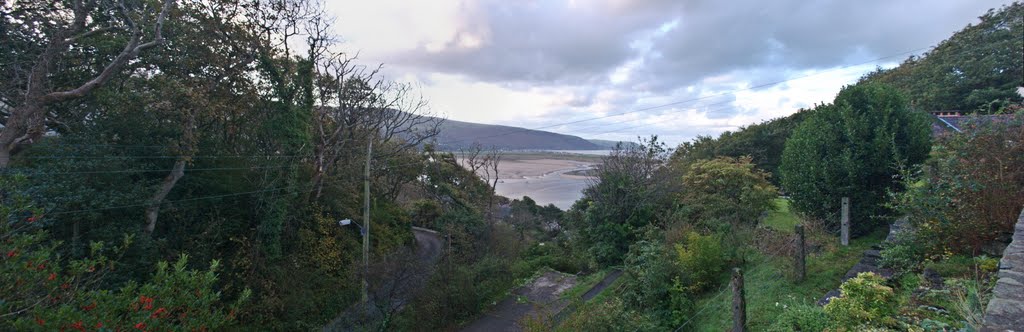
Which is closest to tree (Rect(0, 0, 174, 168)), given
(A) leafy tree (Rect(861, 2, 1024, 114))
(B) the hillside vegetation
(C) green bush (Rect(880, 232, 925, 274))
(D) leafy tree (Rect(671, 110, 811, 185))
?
(B) the hillside vegetation

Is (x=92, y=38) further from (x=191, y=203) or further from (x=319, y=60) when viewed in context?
(x=319, y=60)

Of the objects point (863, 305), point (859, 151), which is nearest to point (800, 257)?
point (863, 305)

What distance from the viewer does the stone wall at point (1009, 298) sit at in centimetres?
270

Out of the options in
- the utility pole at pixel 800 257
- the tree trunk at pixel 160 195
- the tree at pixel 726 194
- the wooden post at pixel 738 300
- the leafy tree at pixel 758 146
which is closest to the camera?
the wooden post at pixel 738 300

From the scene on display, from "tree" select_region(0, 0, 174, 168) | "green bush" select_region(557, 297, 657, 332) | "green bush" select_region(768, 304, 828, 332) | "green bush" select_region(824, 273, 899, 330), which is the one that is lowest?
"green bush" select_region(557, 297, 657, 332)

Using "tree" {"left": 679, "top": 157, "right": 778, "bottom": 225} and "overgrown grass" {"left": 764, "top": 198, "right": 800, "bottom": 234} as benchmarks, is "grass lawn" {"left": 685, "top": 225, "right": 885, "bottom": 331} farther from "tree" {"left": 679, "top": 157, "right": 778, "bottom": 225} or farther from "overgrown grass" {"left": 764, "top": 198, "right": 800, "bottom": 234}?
"tree" {"left": 679, "top": 157, "right": 778, "bottom": 225}

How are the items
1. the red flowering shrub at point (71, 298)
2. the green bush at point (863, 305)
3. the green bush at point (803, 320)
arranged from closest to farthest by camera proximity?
1. the red flowering shrub at point (71, 298)
2. the green bush at point (863, 305)
3. the green bush at point (803, 320)

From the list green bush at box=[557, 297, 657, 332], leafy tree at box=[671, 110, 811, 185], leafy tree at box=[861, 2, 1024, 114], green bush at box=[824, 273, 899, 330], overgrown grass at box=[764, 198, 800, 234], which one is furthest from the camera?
leafy tree at box=[671, 110, 811, 185]

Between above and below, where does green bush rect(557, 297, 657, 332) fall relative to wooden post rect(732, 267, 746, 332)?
below

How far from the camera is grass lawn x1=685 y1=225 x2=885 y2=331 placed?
661cm

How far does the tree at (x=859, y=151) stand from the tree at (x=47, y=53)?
49.6ft

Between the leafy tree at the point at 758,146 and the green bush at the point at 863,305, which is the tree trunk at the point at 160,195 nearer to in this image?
the green bush at the point at 863,305

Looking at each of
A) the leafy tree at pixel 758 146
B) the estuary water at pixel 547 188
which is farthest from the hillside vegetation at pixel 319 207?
the estuary water at pixel 547 188

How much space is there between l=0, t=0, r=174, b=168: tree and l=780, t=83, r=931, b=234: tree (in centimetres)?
1512
